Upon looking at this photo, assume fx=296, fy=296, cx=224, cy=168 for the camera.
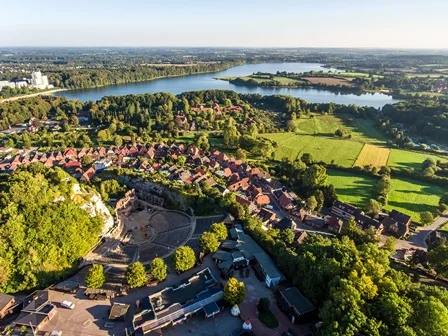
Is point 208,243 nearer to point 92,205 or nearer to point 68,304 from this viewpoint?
point 68,304

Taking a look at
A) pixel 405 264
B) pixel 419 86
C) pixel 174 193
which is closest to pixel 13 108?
pixel 174 193

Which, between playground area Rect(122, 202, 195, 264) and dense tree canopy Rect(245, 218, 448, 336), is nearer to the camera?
dense tree canopy Rect(245, 218, 448, 336)

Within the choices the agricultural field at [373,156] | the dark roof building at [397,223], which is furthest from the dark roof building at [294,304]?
the agricultural field at [373,156]

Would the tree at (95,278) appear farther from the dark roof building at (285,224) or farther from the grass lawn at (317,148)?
the grass lawn at (317,148)

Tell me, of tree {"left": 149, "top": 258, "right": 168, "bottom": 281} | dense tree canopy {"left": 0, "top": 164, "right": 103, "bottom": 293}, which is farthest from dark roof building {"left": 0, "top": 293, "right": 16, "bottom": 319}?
tree {"left": 149, "top": 258, "right": 168, "bottom": 281}

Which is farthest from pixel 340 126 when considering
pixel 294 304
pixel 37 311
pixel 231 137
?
pixel 37 311

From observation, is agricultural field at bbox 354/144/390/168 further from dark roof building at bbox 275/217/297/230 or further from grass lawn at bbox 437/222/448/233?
dark roof building at bbox 275/217/297/230
